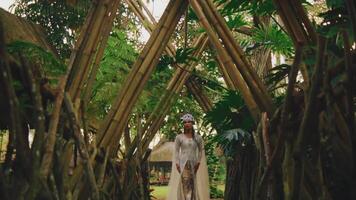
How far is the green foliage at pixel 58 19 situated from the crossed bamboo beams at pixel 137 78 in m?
4.82

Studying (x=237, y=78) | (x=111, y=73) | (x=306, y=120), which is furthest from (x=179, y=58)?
(x=306, y=120)

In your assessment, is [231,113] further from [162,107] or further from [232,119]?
[162,107]

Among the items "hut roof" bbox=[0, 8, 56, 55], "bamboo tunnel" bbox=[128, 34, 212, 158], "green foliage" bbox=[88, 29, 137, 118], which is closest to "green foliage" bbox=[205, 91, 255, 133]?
"bamboo tunnel" bbox=[128, 34, 212, 158]

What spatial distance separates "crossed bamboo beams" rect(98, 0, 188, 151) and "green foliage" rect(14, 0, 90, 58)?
15.8 feet

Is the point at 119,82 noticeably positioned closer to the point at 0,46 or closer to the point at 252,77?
the point at 252,77

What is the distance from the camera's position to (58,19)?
883 cm

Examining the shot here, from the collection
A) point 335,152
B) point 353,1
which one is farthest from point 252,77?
point 353,1

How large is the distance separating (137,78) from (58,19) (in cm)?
541

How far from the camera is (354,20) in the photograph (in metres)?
2.13

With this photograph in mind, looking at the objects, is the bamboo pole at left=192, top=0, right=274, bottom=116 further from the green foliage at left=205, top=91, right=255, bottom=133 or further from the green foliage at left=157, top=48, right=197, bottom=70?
the green foliage at left=157, top=48, right=197, bottom=70

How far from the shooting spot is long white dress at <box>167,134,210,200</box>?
530cm

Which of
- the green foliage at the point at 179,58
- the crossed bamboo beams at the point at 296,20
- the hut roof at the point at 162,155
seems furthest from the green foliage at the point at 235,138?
the hut roof at the point at 162,155

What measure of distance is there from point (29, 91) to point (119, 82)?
3753 mm

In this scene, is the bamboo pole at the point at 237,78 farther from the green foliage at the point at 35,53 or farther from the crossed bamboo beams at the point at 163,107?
the crossed bamboo beams at the point at 163,107
